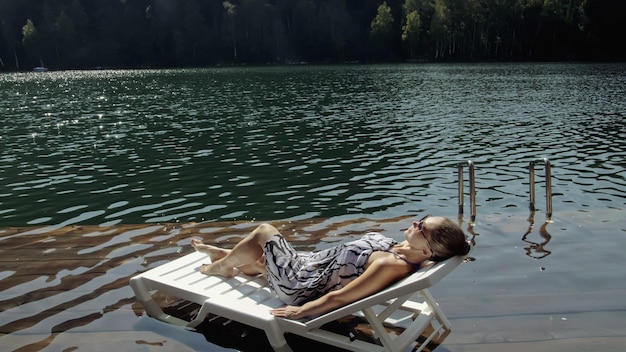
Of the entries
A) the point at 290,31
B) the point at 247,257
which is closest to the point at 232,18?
the point at 290,31

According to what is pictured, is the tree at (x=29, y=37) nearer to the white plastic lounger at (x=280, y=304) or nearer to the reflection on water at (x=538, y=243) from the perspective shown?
the reflection on water at (x=538, y=243)

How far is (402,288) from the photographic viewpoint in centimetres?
436

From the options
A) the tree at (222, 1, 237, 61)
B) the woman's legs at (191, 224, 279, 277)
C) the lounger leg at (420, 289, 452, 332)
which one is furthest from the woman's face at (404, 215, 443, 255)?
the tree at (222, 1, 237, 61)

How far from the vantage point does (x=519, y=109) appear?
101ft

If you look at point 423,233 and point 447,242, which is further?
point 423,233

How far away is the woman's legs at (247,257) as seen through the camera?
5.66 metres

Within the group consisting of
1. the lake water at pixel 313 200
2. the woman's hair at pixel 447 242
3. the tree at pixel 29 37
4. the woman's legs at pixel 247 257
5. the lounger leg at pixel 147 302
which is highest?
the tree at pixel 29 37

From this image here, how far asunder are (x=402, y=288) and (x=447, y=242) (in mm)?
555

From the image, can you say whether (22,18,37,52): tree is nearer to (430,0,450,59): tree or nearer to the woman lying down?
(430,0,450,59): tree

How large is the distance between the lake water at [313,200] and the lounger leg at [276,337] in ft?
2.57

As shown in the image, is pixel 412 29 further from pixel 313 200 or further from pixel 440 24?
pixel 313 200

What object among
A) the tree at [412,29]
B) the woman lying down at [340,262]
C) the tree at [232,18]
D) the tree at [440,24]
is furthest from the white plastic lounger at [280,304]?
the tree at [232,18]

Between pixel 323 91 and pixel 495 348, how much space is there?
1690 inches

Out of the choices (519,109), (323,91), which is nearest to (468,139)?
(519,109)
